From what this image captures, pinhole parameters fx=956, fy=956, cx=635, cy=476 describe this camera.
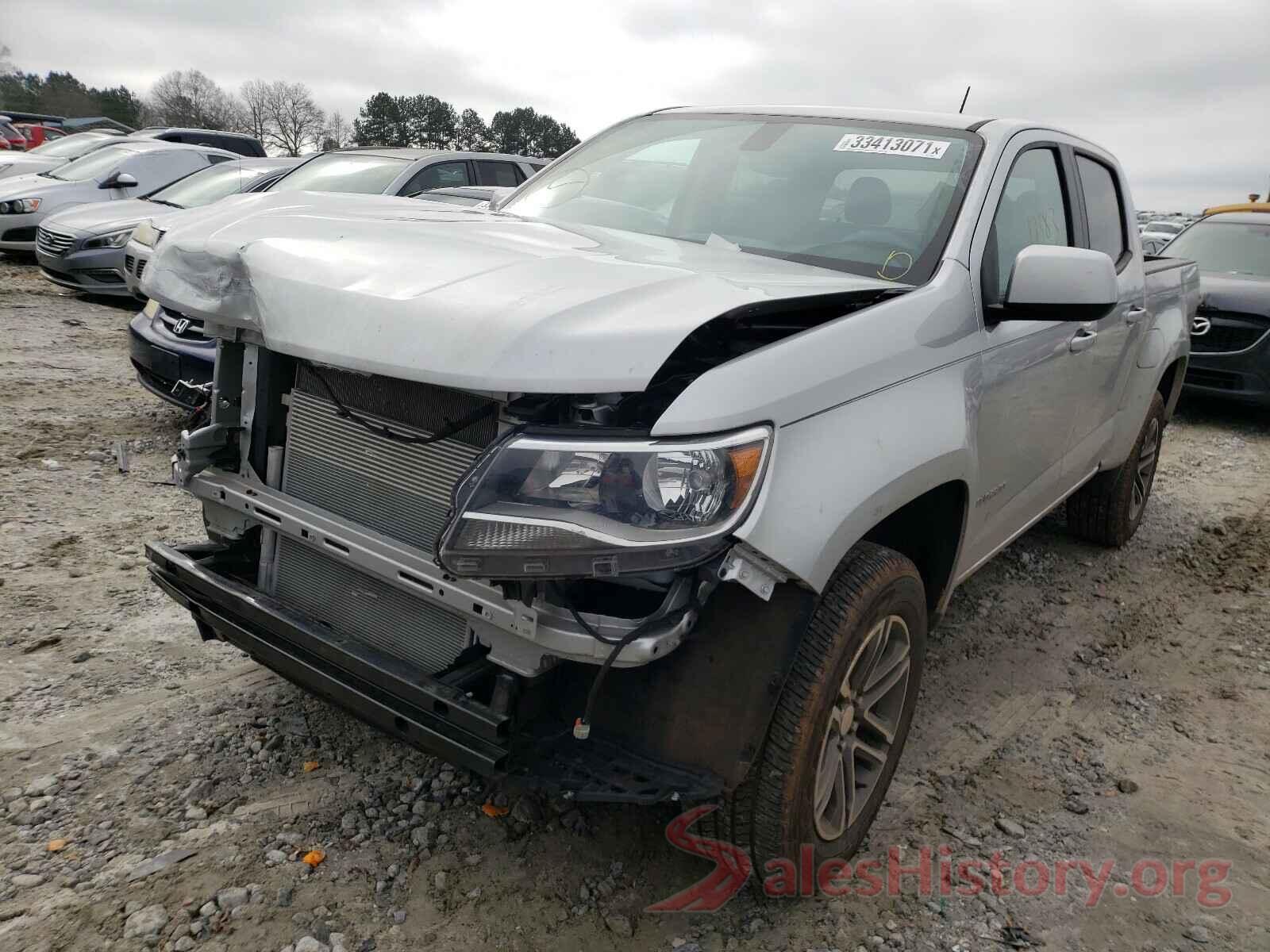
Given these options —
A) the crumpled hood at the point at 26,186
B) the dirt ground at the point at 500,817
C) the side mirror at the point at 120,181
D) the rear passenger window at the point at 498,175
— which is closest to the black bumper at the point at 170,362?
the dirt ground at the point at 500,817

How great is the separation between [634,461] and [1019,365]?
159 centimetres

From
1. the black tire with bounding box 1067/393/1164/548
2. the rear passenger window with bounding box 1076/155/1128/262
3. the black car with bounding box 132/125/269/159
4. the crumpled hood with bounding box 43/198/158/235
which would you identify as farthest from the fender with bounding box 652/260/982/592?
the black car with bounding box 132/125/269/159

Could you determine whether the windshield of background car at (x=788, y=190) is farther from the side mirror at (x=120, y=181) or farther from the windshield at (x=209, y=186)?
the side mirror at (x=120, y=181)

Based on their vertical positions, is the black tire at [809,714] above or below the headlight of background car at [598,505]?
below

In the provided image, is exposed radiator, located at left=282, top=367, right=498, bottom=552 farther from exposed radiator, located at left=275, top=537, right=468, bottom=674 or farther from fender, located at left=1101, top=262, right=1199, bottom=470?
fender, located at left=1101, top=262, right=1199, bottom=470

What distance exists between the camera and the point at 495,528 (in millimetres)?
1710

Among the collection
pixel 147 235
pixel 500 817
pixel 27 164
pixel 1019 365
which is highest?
pixel 1019 365

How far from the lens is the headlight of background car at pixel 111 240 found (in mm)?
8734

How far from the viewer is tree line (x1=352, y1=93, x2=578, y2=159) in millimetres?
50781

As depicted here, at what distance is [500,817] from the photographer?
8.11 ft

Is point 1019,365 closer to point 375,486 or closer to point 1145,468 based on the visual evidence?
point 375,486

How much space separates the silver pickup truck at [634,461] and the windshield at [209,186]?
21.8ft

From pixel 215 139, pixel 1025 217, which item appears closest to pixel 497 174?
pixel 1025 217

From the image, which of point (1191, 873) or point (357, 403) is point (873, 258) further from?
point (1191, 873)
